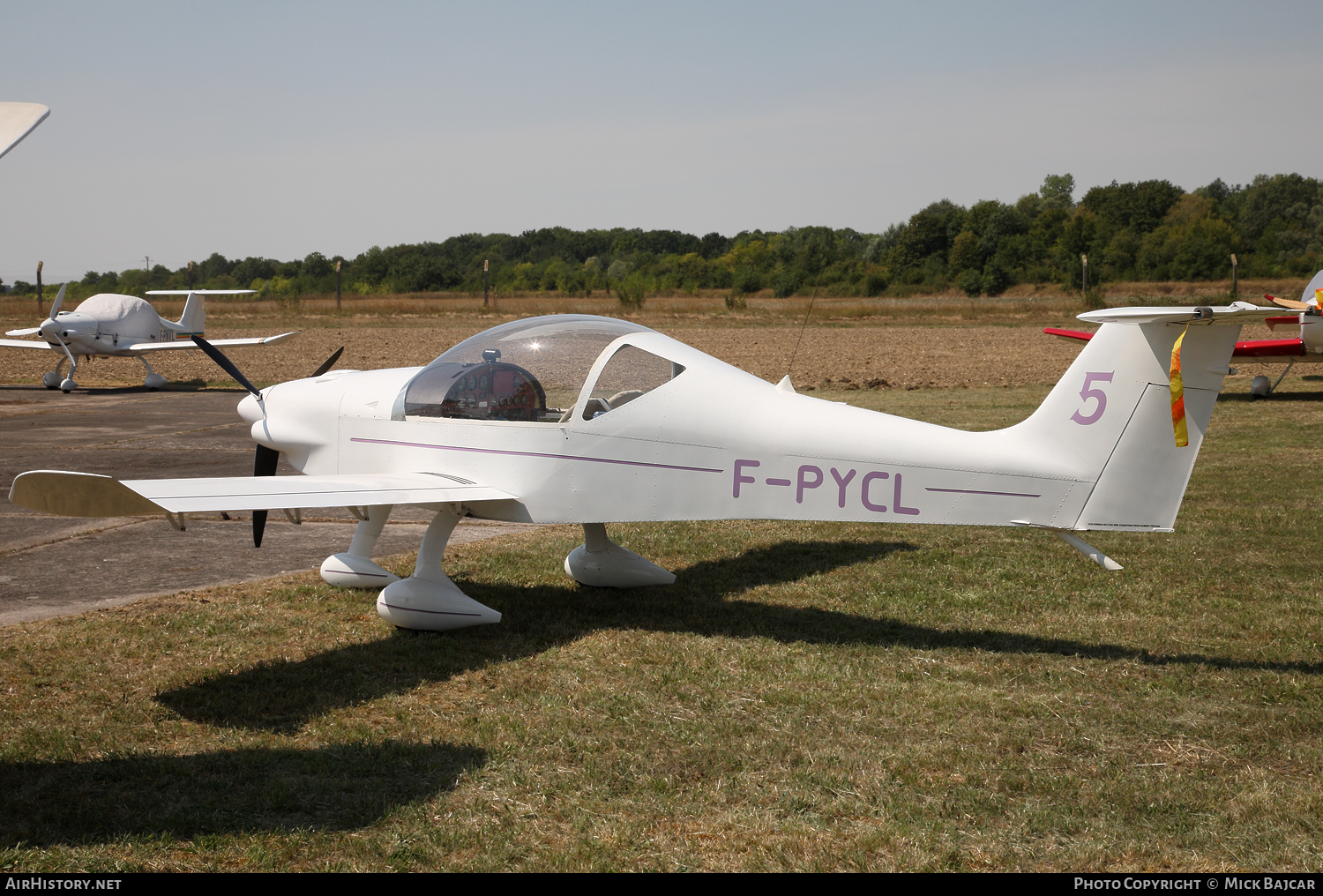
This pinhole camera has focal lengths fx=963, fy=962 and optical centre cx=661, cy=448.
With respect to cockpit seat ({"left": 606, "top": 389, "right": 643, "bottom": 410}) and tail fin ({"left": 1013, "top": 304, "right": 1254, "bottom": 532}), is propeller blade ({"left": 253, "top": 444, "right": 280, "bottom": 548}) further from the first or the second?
tail fin ({"left": 1013, "top": 304, "right": 1254, "bottom": 532})

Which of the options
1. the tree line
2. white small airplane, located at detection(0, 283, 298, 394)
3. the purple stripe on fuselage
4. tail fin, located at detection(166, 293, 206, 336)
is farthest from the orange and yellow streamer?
the tree line

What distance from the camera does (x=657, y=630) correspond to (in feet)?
20.5

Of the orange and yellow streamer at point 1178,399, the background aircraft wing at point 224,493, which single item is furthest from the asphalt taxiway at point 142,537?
the orange and yellow streamer at point 1178,399

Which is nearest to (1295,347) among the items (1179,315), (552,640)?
(1179,315)

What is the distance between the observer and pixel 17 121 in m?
2.83

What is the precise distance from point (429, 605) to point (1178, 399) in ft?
14.7

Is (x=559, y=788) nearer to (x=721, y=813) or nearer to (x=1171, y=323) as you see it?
(x=721, y=813)

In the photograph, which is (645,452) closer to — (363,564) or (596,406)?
(596,406)

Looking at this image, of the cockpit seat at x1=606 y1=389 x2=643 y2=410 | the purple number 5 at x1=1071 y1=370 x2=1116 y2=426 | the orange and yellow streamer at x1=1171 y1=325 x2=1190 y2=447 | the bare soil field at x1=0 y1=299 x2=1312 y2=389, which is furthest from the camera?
the bare soil field at x1=0 y1=299 x2=1312 y2=389

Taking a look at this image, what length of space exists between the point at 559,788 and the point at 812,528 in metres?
5.83

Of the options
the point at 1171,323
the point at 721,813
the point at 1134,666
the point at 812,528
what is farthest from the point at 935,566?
the point at 721,813

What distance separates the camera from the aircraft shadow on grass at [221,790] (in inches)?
144

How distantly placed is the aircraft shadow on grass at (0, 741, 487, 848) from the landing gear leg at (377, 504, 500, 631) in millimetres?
1705

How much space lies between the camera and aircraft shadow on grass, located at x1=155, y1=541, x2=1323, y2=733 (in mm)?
5039
